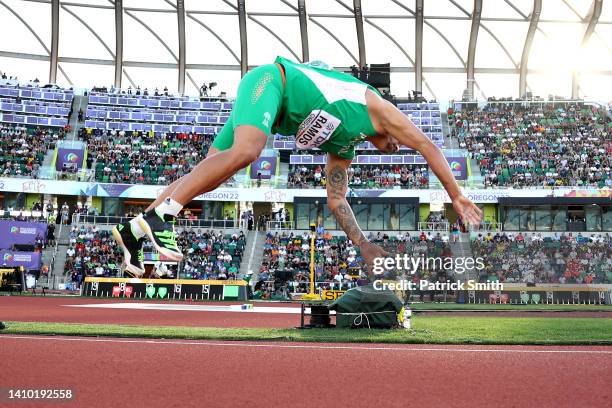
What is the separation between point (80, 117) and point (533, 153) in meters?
30.3

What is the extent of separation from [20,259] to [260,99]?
33768 millimetres

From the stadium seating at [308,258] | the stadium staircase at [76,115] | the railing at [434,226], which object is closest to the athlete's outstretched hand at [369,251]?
the stadium seating at [308,258]

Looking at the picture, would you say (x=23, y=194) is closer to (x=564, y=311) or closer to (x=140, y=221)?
(x=564, y=311)

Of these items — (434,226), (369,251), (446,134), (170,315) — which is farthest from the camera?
(446,134)

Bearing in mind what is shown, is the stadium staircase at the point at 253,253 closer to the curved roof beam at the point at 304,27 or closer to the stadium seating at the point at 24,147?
the curved roof beam at the point at 304,27

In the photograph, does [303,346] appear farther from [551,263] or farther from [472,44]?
[472,44]

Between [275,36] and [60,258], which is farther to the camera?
[275,36]

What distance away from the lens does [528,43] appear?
48.2 m

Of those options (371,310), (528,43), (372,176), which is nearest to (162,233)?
(371,310)

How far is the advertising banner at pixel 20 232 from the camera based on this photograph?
36.2m

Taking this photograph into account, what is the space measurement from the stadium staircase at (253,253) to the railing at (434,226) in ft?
29.9

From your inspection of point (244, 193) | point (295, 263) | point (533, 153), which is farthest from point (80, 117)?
point (533, 153)

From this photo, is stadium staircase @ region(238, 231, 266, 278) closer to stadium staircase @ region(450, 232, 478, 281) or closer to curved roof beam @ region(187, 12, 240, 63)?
stadium staircase @ region(450, 232, 478, 281)

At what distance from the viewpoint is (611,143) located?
44.2 metres
